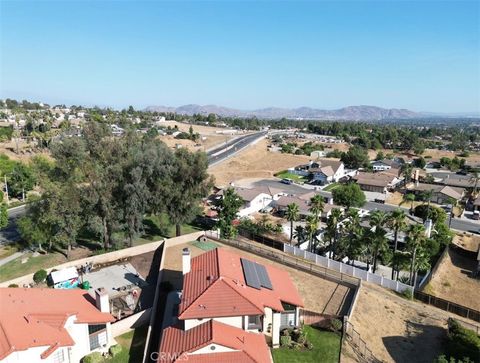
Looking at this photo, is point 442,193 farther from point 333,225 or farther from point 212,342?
point 212,342

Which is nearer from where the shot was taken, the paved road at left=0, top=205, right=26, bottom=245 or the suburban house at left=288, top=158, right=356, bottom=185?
the paved road at left=0, top=205, right=26, bottom=245

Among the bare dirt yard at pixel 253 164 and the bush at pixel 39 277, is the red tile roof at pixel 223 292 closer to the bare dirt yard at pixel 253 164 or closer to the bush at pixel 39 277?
the bush at pixel 39 277

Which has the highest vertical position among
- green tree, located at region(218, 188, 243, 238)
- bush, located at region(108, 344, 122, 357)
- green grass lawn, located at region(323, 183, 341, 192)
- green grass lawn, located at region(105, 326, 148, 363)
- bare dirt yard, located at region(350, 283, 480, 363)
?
green tree, located at region(218, 188, 243, 238)

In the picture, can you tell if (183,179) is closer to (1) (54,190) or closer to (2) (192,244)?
(2) (192,244)

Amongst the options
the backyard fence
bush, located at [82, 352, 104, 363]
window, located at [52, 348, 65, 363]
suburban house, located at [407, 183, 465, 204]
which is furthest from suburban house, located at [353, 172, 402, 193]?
window, located at [52, 348, 65, 363]

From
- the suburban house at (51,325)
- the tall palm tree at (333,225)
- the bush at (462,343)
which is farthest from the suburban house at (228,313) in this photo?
the tall palm tree at (333,225)

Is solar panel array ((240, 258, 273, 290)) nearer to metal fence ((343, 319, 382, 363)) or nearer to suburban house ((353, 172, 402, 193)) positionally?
metal fence ((343, 319, 382, 363))

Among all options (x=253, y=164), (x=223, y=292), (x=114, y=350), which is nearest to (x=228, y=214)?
(x=223, y=292)
